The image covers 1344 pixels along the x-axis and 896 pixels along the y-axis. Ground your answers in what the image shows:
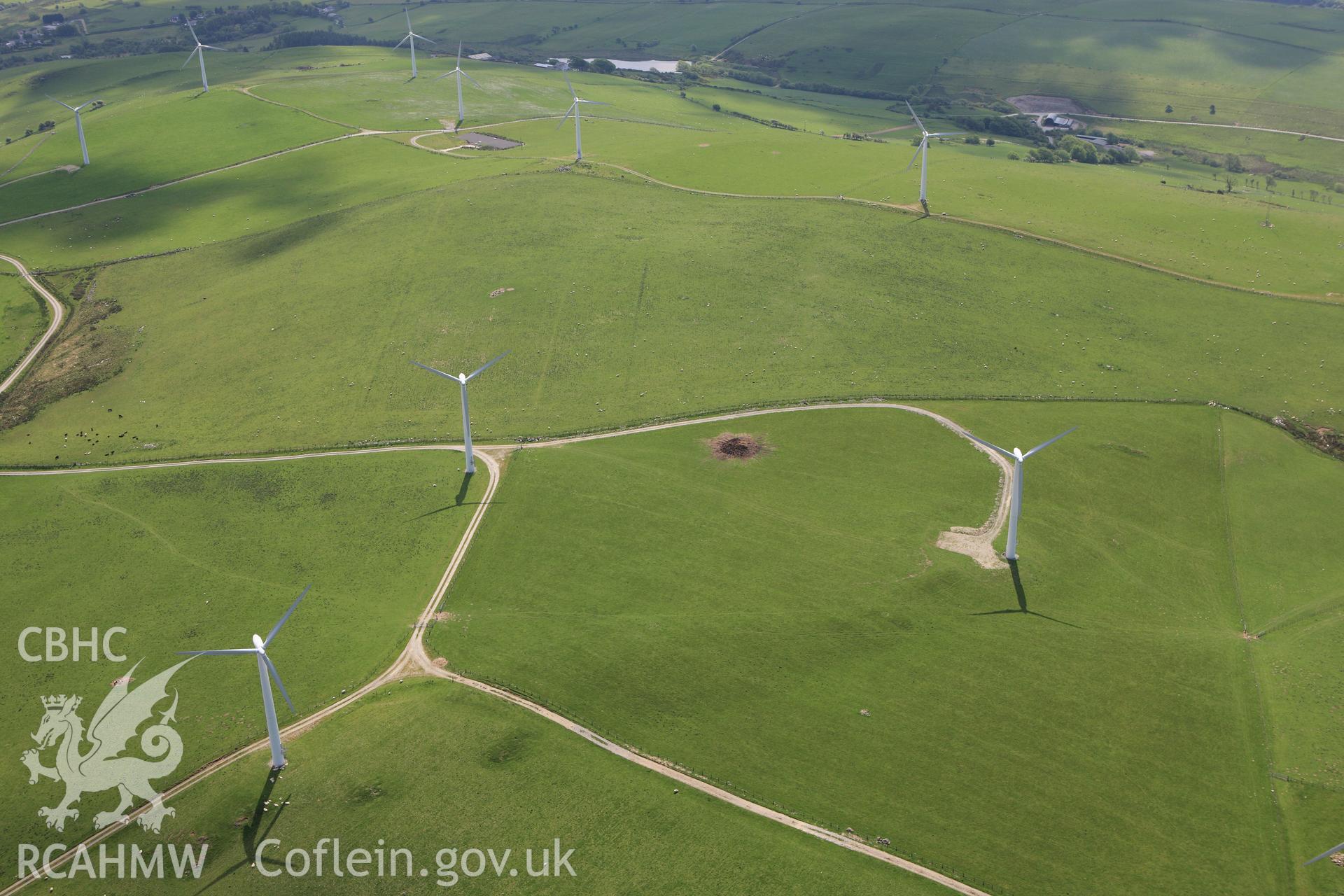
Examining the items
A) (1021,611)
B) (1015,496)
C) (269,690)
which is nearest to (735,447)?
(1015,496)

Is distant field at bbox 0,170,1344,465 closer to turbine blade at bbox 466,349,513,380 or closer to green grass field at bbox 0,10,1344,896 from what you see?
green grass field at bbox 0,10,1344,896

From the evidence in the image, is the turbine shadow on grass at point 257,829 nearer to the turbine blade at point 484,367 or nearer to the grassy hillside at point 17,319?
the turbine blade at point 484,367

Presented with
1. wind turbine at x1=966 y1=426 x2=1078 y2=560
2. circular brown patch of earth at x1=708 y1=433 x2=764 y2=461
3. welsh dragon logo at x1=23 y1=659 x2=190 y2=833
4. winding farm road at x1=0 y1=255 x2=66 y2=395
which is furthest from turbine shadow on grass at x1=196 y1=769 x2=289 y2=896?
winding farm road at x1=0 y1=255 x2=66 y2=395

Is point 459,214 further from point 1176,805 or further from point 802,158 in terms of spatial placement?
point 1176,805

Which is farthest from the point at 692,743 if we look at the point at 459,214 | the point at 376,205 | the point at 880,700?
the point at 376,205

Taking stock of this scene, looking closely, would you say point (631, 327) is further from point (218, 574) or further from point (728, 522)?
point (218, 574)

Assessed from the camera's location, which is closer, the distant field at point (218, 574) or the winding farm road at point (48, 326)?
the distant field at point (218, 574)

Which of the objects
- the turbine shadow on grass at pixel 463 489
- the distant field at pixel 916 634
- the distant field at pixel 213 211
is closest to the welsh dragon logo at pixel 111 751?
the distant field at pixel 916 634
